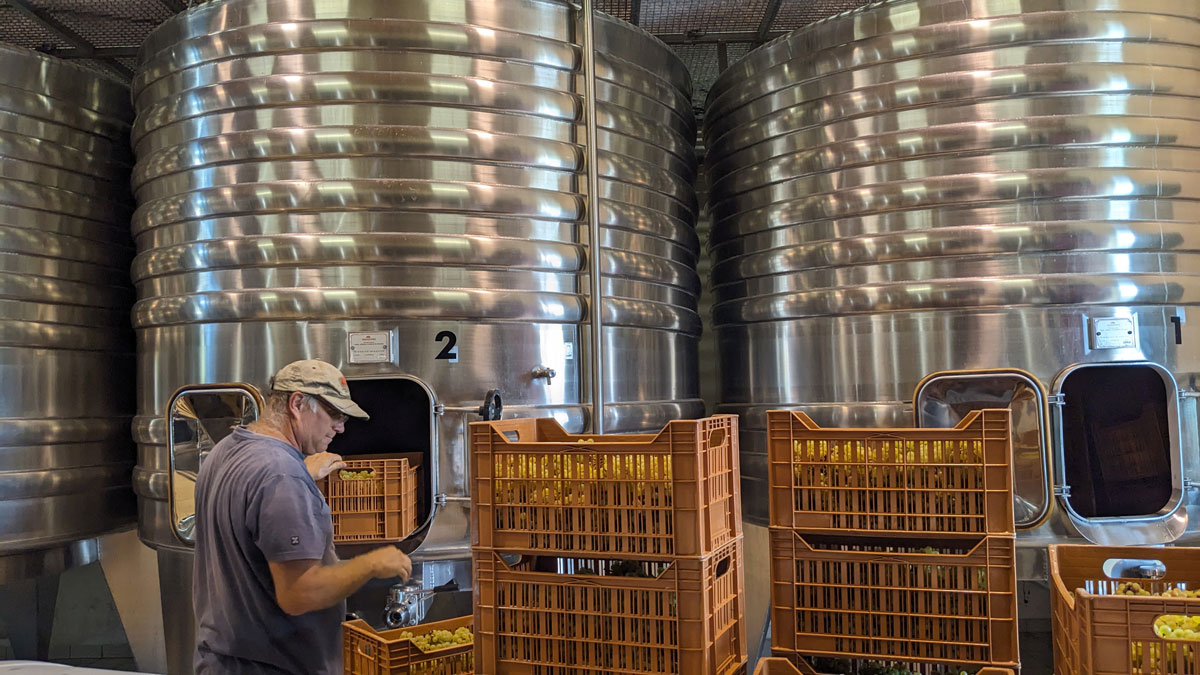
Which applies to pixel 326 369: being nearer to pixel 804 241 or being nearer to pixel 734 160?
pixel 804 241

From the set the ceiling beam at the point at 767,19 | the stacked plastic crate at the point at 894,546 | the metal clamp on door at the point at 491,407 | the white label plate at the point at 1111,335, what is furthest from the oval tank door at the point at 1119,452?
the ceiling beam at the point at 767,19

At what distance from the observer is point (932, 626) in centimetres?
330

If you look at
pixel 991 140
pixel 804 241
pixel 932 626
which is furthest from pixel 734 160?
pixel 932 626

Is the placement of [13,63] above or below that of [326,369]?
above

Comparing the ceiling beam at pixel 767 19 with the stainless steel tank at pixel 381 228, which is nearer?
the stainless steel tank at pixel 381 228

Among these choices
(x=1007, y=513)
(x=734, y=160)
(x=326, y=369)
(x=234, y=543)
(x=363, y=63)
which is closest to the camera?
(x=234, y=543)

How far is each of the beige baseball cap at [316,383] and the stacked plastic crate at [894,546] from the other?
5.44 feet

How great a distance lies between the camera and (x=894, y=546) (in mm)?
3527

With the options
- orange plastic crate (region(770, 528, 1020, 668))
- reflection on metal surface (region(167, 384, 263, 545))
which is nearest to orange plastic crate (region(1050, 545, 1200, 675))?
orange plastic crate (region(770, 528, 1020, 668))

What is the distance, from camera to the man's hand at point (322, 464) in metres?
3.61

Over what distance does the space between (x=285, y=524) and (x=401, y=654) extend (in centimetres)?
138

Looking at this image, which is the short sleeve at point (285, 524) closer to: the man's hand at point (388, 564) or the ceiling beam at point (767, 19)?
the man's hand at point (388, 564)

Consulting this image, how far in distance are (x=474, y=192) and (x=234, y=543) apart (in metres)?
2.57

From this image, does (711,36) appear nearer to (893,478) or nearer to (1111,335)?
(1111,335)
